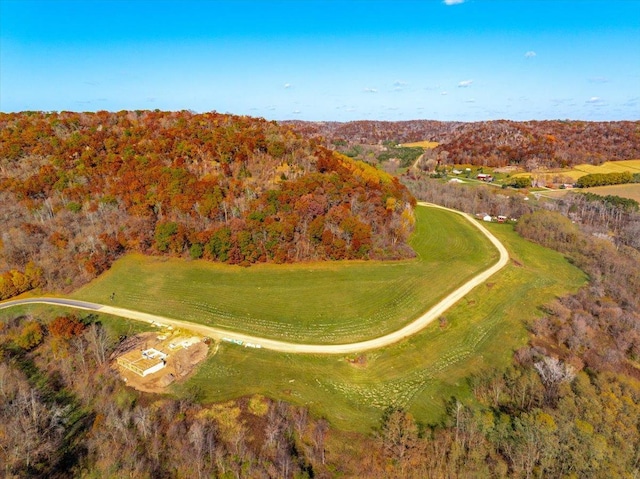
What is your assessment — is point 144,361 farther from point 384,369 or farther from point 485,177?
point 485,177

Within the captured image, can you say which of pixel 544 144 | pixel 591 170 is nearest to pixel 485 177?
pixel 591 170

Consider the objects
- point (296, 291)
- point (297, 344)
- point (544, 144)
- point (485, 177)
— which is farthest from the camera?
point (544, 144)

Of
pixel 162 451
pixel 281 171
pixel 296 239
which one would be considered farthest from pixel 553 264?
pixel 162 451

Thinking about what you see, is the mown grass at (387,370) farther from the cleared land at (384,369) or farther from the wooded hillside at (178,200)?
the wooded hillside at (178,200)

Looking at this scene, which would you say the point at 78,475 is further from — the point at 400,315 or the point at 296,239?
the point at 296,239

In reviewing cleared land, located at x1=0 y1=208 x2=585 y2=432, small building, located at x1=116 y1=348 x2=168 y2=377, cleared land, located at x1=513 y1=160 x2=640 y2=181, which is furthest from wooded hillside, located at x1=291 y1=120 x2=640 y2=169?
small building, located at x1=116 y1=348 x2=168 y2=377

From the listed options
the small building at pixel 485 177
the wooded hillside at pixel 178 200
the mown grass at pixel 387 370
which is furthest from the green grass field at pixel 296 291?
the small building at pixel 485 177
